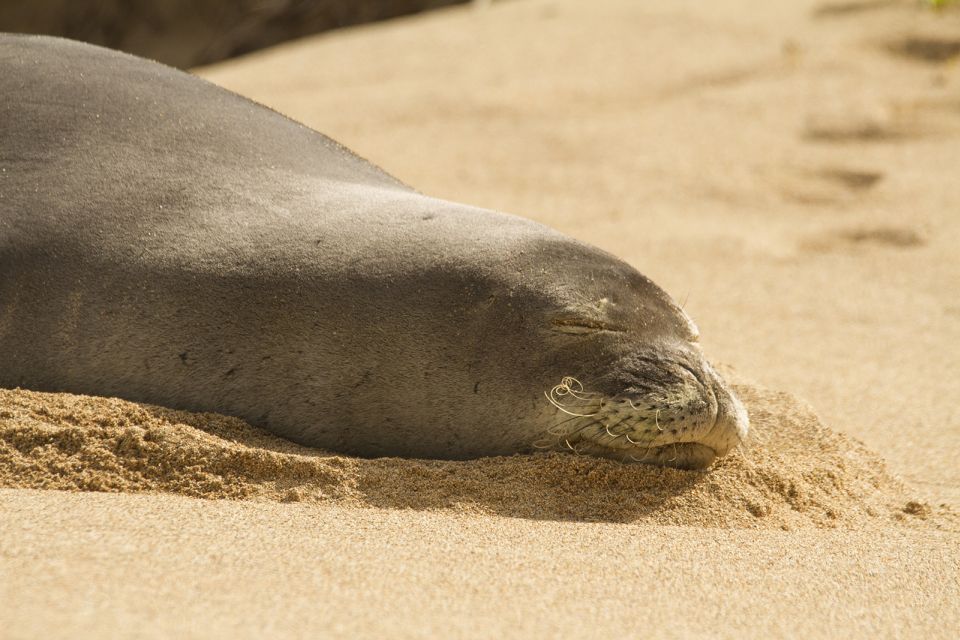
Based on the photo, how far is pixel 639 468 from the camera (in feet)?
8.46

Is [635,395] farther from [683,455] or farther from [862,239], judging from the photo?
[862,239]

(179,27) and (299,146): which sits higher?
(299,146)

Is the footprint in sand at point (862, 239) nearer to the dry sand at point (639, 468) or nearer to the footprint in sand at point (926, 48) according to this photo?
the dry sand at point (639, 468)

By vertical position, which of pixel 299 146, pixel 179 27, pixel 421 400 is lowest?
pixel 179 27

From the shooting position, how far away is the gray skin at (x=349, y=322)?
2580 millimetres

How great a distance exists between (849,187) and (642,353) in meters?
3.59

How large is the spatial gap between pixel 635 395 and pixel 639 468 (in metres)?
0.17

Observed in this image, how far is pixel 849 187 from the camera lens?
227 inches

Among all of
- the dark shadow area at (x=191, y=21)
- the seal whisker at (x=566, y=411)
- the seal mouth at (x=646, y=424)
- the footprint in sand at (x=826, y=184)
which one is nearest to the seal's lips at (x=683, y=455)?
the seal mouth at (x=646, y=424)

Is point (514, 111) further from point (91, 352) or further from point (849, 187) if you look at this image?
point (91, 352)

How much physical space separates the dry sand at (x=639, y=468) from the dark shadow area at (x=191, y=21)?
7.34 ft

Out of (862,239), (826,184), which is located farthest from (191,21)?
(862,239)

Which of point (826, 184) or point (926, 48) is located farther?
point (926, 48)

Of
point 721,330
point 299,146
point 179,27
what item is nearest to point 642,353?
point 299,146
